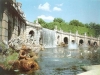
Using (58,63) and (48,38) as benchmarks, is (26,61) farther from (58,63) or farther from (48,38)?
(48,38)

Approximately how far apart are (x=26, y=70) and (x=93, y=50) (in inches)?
58.2

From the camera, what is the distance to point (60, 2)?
13.5 ft

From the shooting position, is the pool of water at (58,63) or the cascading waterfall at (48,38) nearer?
the pool of water at (58,63)

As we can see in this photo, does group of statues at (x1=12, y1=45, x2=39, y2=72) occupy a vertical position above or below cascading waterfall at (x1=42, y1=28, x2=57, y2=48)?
below

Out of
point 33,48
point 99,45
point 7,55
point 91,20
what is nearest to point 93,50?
point 99,45

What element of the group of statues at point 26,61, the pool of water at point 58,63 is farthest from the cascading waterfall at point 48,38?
the group of statues at point 26,61

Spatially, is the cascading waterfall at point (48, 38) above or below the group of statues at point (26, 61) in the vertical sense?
above

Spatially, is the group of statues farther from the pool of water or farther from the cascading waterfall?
the cascading waterfall

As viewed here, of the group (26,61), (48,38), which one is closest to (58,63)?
(26,61)

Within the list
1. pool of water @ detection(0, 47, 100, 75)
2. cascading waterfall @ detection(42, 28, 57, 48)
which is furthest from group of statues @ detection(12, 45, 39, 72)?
cascading waterfall @ detection(42, 28, 57, 48)

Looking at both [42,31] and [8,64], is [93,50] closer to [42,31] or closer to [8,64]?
[42,31]

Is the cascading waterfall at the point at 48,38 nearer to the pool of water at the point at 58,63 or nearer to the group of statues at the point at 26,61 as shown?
Answer: the pool of water at the point at 58,63

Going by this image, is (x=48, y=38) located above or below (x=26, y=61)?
above

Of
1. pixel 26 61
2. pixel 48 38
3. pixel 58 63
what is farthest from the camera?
pixel 48 38
